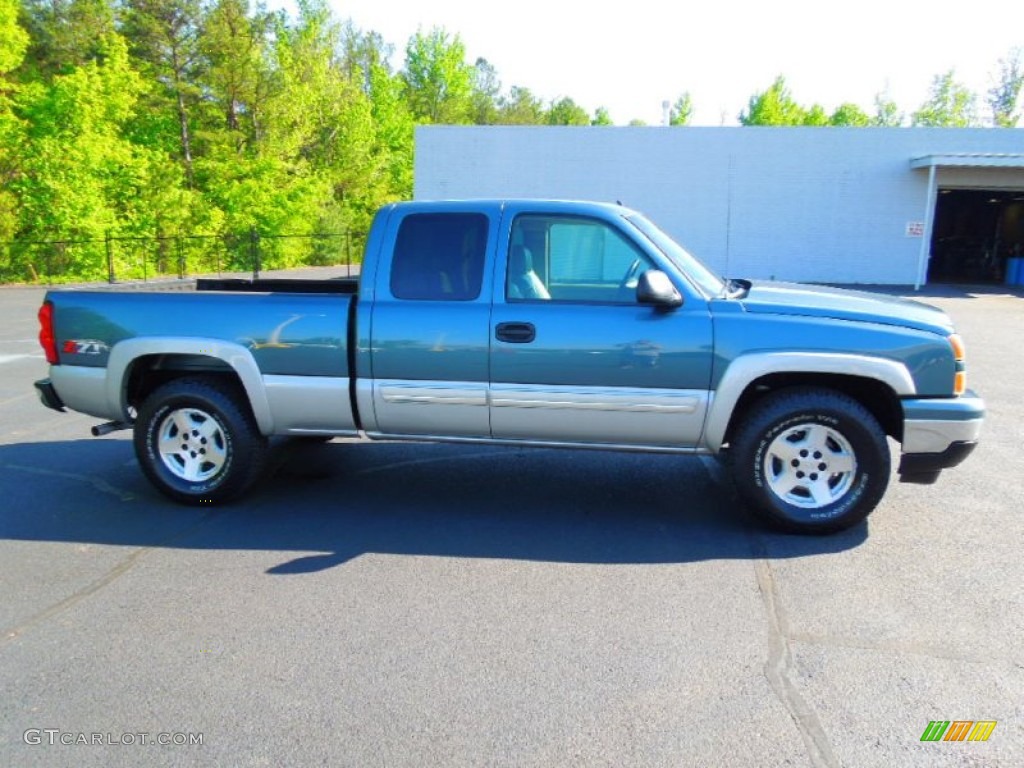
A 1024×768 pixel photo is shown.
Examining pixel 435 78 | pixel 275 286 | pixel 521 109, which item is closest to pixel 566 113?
pixel 521 109

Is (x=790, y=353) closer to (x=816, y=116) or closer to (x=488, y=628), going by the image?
(x=488, y=628)

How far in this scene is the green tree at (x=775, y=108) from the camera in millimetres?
55000

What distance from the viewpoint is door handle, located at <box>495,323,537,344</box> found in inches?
171

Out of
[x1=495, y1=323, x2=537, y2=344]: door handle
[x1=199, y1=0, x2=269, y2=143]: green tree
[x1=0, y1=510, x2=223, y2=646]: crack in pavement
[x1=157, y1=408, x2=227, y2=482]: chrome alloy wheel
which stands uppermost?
[x1=199, y1=0, x2=269, y2=143]: green tree

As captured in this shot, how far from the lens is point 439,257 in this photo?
462 cm

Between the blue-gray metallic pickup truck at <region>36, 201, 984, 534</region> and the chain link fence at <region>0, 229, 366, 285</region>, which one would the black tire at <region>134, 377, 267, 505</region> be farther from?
the chain link fence at <region>0, 229, 366, 285</region>

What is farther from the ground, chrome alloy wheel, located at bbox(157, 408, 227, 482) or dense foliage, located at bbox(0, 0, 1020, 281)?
dense foliage, located at bbox(0, 0, 1020, 281)

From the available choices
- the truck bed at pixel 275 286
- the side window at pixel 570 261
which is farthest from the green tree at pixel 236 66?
the side window at pixel 570 261

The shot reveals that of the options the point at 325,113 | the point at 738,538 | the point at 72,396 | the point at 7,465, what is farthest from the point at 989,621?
the point at 325,113

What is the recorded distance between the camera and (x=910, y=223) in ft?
78.1

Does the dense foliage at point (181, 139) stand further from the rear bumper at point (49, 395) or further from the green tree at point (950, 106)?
the green tree at point (950, 106)

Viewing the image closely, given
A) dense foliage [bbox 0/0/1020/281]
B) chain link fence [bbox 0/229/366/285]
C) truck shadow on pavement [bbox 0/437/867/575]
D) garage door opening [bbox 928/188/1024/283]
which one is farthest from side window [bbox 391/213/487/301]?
garage door opening [bbox 928/188/1024/283]

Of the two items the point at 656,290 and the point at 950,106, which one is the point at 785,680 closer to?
the point at 656,290

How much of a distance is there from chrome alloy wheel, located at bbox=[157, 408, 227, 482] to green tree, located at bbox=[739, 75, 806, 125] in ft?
190
